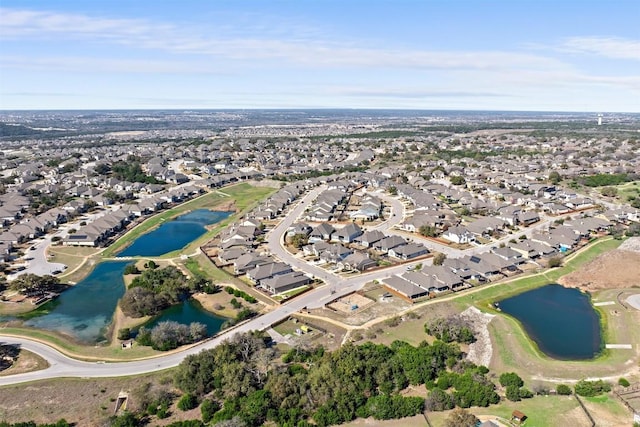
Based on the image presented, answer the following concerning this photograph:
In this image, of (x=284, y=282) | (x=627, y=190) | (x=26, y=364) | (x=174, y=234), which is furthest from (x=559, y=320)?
(x=627, y=190)

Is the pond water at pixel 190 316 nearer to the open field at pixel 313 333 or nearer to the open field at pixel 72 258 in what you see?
the open field at pixel 313 333

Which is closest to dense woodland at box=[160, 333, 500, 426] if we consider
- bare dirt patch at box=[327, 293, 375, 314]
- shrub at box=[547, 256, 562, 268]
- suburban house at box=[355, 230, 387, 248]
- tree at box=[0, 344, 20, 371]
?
bare dirt patch at box=[327, 293, 375, 314]

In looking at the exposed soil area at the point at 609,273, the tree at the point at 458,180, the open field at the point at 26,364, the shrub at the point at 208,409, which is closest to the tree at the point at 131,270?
the open field at the point at 26,364

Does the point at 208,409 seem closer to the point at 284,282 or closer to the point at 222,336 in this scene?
the point at 222,336

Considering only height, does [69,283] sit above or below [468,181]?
below

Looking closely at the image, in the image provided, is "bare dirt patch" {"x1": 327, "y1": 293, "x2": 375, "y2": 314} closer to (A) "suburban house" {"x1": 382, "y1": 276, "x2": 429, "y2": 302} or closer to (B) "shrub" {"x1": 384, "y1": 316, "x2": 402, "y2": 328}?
(A) "suburban house" {"x1": 382, "y1": 276, "x2": 429, "y2": 302}

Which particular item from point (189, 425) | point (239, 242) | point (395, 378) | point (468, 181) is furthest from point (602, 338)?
point (468, 181)

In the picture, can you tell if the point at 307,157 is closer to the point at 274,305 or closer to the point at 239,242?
the point at 239,242
